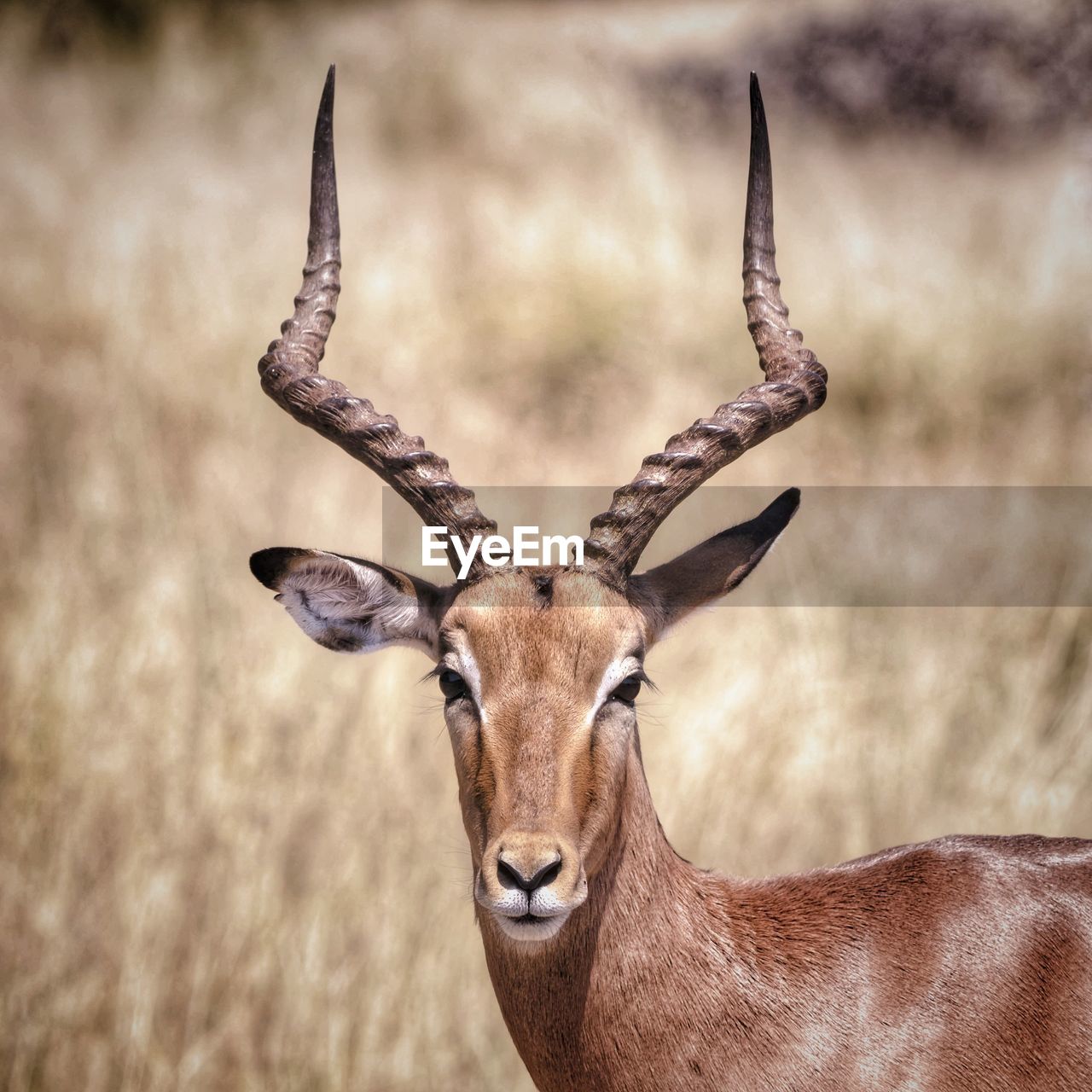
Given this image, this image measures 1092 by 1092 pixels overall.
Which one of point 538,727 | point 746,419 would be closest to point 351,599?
point 538,727

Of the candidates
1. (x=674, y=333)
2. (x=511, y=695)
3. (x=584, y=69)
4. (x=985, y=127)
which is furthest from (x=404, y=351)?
(x=511, y=695)

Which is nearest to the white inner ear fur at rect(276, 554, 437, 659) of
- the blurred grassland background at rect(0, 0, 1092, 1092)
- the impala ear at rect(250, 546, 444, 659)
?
the impala ear at rect(250, 546, 444, 659)

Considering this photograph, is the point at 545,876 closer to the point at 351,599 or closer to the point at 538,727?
the point at 538,727

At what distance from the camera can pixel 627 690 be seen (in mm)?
4188

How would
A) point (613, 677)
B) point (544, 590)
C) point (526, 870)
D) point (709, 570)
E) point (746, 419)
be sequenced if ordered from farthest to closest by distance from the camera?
point (709, 570) < point (746, 419) < point (544, 590) < point (613, 677) < point (526, 870)

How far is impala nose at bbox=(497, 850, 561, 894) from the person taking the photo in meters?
3.55

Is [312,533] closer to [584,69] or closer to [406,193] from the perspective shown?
[406,193]

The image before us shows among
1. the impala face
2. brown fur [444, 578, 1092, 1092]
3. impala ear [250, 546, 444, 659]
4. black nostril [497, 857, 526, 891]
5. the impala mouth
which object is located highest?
impala ear [250, 546, 444, 659]

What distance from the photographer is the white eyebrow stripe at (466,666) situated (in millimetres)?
4074

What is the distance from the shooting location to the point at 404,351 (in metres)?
11.2

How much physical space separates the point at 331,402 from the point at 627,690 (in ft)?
4.56

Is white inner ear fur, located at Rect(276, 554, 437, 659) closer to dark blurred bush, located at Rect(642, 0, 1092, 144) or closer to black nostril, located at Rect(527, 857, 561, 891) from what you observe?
black nostril, located at Rect(527, 857, 561, 891)

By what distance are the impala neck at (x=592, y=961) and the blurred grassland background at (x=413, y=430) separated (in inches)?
25.3

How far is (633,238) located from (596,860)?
9432 mm
